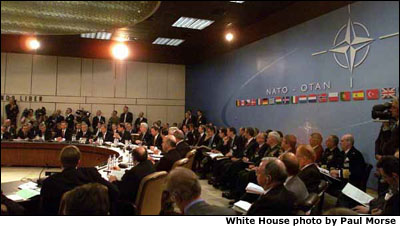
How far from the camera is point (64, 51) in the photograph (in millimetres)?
7762

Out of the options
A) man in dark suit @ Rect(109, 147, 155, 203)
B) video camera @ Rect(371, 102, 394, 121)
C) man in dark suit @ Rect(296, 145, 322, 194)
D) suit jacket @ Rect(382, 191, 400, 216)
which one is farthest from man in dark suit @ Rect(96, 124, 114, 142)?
suit jacket @ Rect(382, 191, 400, 216)

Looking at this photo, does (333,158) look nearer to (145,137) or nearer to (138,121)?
(145,137)

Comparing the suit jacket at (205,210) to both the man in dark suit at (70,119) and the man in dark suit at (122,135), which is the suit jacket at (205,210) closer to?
the man in dark suit at (122,135)

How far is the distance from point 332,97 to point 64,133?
20.4 feet

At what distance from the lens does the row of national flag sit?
4.68m

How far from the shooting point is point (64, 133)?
7293 millimetres

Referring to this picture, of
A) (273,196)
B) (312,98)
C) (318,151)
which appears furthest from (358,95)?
(273,196)

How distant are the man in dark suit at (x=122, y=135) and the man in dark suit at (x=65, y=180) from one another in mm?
4149

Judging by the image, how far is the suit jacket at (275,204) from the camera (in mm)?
1901

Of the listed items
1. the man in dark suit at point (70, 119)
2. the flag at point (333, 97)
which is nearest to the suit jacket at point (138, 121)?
the man in dark suit at point (70, 119)

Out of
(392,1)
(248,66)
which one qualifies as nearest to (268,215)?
(392,1)

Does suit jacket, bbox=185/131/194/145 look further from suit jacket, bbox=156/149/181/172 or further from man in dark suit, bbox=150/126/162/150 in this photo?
suit jacket, bbox=156/149/181/172

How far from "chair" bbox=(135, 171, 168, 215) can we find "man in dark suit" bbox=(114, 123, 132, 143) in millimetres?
4013

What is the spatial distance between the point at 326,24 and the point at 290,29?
1096 mm
